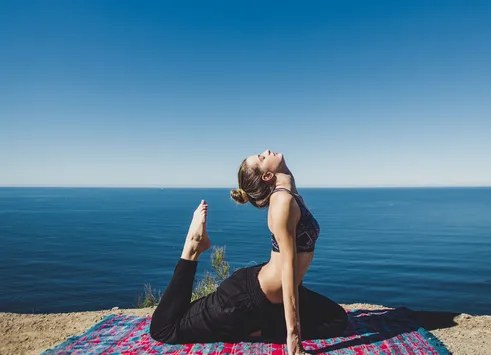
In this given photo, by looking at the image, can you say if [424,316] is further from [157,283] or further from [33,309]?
[157,283]

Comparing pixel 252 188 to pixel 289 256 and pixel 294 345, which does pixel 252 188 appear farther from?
pixel 294 345

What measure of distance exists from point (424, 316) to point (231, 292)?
12.5ft

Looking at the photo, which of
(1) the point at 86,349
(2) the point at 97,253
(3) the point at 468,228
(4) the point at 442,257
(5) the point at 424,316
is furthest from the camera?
(3) the point at 468,228

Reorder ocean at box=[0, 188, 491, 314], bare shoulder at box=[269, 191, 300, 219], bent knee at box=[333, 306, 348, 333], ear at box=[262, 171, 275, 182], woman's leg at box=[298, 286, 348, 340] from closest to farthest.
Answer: bare shoulder at box=[269, 191, 300, 219], ear at box=[262, 171, 275, 182], woman's leg at box=[298, 286, 348, 340], bent knee at box=[333, 306, 348, 333], ocean at box=[0, 188, 491, 314]

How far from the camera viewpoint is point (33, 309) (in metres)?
19.5

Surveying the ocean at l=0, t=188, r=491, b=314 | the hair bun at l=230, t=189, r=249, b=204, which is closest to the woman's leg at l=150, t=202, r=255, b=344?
the hair bun at l=230, t=189, r=249, b=204

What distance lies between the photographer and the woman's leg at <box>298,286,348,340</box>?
4559 mm

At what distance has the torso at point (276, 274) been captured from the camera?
415cm

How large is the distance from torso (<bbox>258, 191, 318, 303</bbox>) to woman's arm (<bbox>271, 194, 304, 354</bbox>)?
0.24 m

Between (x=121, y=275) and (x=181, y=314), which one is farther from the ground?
(x=181, y=314)

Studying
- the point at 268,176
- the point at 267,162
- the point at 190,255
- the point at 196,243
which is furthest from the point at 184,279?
the point at 267,162

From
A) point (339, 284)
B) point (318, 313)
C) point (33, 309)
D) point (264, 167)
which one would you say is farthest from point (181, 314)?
point (339, 284)

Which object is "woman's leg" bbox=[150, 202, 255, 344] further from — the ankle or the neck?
the neck

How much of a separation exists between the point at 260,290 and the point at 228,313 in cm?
47
